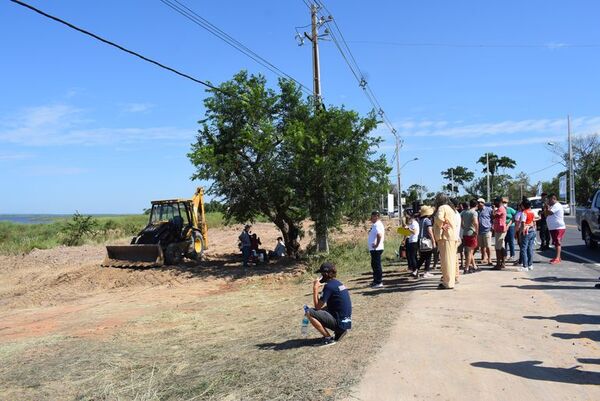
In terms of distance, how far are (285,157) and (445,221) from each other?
431 inches

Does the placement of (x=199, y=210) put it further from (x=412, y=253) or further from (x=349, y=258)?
(x=412, y=253)

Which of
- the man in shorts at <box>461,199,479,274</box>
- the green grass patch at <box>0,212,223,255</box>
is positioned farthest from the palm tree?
the man in shorts at <box>461,199,479,274</box>

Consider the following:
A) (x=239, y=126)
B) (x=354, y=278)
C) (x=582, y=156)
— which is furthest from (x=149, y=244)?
(x=582, y=156)

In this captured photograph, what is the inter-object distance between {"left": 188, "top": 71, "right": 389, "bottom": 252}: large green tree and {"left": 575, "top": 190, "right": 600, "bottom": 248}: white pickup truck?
7.07 meters

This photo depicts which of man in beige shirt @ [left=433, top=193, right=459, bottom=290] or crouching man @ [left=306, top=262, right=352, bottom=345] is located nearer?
crouching man @ [left=306, top=262, right=352, bottom=345]

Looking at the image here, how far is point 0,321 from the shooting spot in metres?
13.0

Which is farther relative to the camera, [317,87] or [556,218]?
[317,87]

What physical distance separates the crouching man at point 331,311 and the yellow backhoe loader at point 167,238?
48.0ft

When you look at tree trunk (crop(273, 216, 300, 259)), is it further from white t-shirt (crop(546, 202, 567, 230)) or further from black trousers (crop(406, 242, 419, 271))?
white t-shirt (crop(546, 202, 567, 230))

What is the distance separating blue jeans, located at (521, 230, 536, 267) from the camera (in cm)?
1217

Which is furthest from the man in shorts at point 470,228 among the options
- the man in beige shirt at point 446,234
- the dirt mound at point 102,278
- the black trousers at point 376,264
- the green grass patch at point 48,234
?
the green grass patch at point 48,234

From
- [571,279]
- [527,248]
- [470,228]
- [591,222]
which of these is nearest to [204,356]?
[470,228]

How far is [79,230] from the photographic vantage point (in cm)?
3750

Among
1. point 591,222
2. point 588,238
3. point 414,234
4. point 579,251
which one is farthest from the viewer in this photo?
point 588,238
